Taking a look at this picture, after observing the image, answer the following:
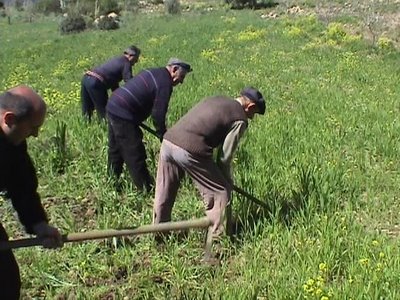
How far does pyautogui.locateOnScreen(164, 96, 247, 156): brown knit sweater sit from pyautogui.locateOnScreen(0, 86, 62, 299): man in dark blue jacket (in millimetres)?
1636

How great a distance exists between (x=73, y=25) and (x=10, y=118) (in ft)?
104

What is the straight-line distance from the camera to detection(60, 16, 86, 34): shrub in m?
33.9

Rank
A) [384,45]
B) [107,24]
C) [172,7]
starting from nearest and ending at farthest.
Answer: [384,45]
[107,24]
[172,7]

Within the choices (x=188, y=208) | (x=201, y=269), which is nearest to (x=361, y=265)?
(x=201, y=269)

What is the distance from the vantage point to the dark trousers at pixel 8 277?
11.9 feet

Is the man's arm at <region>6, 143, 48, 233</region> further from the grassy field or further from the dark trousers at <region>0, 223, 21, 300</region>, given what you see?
the grassy field

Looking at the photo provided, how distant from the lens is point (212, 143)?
532cm

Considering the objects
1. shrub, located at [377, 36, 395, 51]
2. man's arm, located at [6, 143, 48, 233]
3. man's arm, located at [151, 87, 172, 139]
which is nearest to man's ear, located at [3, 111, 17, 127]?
man's arm, located at [6, 143, 48, 233]

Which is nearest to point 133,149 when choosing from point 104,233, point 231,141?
point 231,141

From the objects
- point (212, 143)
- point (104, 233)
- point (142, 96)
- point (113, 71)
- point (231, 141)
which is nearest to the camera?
point (104, 233)

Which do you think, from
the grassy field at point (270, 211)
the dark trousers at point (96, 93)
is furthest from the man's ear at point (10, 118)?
the dark trousers at point (96, 93)

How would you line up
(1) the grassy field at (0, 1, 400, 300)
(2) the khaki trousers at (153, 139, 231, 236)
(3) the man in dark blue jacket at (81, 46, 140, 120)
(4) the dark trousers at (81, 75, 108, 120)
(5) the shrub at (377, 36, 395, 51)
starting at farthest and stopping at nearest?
(5) the shrub at (377, 36, 395, 51), (4) the dark trousers at (81, 75, 108, 120), (3) the man in dark blue jacket at (81, 46, 140, 120), (2) the khaki trousers at (153, 139, 231, 236), (1) the grassy field at (0, 1, 400, 300)

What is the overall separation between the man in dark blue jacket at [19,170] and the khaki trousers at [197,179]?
161 centimetres

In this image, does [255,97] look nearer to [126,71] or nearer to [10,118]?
[10,118]
